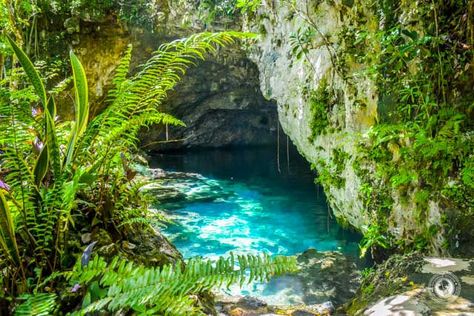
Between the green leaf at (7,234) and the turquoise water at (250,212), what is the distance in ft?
8.69

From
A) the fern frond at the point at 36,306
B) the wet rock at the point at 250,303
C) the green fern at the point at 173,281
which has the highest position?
the green fern at the point at 173,281

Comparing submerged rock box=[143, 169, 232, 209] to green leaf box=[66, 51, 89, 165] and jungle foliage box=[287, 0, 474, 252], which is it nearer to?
jungle foliage box=[287, 0, 474, 252]

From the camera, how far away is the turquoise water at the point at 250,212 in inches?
241

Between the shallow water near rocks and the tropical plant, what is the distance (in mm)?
2122

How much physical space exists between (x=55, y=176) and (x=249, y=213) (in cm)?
648

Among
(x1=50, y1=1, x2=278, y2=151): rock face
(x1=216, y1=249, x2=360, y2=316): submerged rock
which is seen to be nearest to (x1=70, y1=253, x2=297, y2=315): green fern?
(x1=50, y1=1, x2=278, y2=151): rock face

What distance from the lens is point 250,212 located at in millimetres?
8047

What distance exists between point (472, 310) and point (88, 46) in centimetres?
882

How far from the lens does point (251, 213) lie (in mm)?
7969

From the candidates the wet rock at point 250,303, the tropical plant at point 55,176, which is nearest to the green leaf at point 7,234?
the tropical plant at point 55,176

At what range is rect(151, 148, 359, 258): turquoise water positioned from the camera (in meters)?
6.11

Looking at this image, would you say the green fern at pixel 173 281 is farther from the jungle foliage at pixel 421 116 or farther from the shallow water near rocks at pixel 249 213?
the shallow water near rocks at pixel 249 213

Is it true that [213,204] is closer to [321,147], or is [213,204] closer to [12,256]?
[321,147]

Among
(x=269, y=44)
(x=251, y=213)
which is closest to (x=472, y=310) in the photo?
(x=269, y=44)
